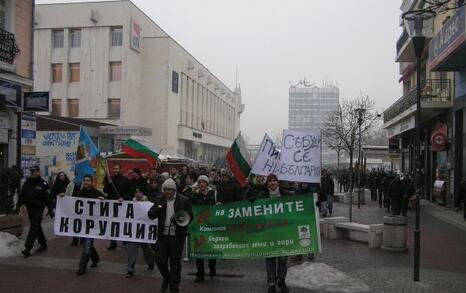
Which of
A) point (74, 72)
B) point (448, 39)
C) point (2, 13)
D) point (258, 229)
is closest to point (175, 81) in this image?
point (74, 72)

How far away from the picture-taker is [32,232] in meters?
11.0

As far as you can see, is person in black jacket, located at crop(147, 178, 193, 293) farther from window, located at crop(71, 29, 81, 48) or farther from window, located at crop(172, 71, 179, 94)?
window, located at crop(172, 71, 179, 94)

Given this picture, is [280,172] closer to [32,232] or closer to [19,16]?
[32,232]

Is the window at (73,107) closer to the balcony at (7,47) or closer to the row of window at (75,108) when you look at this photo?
the row of window at (75,108)

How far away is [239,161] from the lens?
12.3 m

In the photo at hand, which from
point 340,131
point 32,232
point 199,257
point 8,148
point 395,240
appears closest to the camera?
point 199,257

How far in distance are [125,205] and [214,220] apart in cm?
177

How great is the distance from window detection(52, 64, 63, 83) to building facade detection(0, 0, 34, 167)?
3318 cm

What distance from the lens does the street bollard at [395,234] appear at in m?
12.5

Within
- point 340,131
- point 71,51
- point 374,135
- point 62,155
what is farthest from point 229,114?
point 62,155

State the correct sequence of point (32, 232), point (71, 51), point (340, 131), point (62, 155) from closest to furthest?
1. point (32, 232)
2. point (62, 155)
3. point (340, 131)
4. point (71, 51)

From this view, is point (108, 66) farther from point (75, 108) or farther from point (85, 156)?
point (85, 156)

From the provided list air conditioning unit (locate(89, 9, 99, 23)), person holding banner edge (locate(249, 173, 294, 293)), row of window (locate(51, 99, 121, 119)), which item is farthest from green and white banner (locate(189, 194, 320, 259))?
air conditioning unit (locate(89, 9, 99, 23))

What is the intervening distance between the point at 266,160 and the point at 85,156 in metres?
4.06
